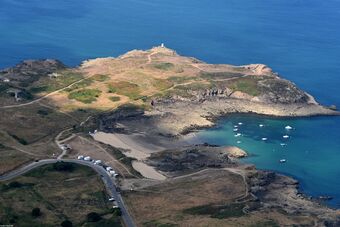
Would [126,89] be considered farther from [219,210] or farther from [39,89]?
[219,210]

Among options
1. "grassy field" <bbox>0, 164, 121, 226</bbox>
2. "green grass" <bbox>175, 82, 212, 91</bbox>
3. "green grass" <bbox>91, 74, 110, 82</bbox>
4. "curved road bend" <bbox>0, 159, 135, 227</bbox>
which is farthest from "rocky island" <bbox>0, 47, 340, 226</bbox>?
"grassy field" <bbox>0, 164, 121, 226</bbox>

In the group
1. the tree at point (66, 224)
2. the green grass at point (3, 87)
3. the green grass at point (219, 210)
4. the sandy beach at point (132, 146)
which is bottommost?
the tree at point (66, 224)

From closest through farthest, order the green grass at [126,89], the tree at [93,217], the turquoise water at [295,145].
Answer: the tree at [93,217] < the turquoise water at [295,145] < the green grass at [126,89]

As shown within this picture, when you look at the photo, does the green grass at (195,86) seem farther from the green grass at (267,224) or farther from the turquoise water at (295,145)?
the green grass at (267,224)

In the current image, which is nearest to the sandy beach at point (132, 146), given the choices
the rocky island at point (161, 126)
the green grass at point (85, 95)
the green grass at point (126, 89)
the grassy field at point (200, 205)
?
the rocky island at point (161, 126)

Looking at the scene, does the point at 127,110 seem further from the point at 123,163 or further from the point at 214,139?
the point at 123,163

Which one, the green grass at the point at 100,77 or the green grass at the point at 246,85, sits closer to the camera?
the green grass at the point at 246,85

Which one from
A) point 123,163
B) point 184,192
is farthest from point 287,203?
point 123,163
